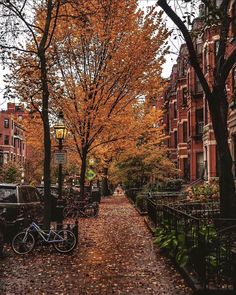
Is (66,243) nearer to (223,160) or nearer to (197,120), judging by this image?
(223,160)

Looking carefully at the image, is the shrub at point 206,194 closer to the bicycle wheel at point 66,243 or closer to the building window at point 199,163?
the bicycle wheel at point 66,243

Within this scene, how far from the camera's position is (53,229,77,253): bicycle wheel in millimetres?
11336

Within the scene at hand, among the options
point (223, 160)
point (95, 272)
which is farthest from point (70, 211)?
point (95, 272)

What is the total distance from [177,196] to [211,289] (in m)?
18.0

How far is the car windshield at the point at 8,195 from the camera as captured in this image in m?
13.4

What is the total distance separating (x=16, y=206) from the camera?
1330cm

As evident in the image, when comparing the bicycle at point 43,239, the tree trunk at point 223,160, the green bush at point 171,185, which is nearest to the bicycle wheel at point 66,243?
the bicycle at point 43,239

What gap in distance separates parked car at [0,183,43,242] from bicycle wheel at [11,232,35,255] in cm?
173

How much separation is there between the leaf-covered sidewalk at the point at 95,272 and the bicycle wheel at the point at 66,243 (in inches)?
6.3

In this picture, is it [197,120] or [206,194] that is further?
[197,120]

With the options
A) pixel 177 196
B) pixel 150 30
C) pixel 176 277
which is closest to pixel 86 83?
pixel 150 30

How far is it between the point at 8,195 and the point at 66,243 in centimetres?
304

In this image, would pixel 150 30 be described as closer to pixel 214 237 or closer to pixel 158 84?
pixel 158 84

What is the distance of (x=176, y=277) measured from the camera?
8.68 metres
